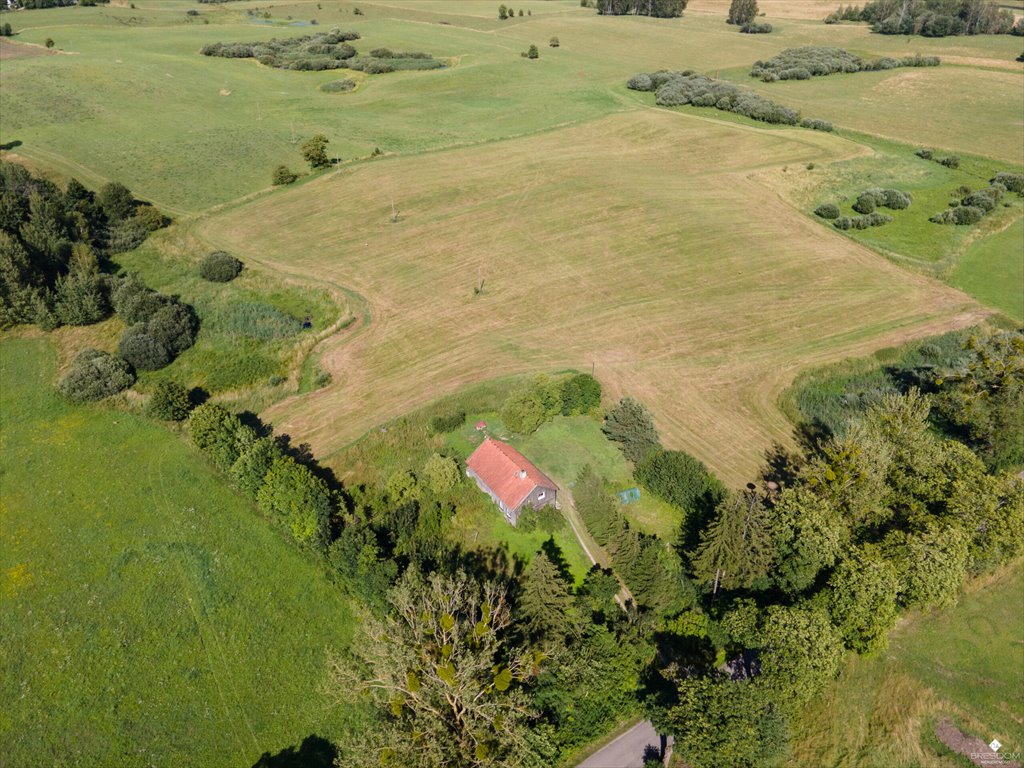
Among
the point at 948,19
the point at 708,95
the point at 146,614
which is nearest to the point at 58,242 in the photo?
the point at 146,614

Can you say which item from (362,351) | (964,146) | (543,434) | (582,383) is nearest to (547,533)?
(543,434)

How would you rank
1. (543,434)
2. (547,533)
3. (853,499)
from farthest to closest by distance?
(543,434) → (547,533) → (853,499)

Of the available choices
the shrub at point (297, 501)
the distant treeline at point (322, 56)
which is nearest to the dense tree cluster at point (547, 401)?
the shrub at point (297, 501)

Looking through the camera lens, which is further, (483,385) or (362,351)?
(362,351)

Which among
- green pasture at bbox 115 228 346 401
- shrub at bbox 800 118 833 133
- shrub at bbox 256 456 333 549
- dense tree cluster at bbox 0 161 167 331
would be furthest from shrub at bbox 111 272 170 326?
shrub at bbox 800 118 833 133

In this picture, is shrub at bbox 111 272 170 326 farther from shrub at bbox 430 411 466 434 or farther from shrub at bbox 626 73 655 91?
shrub at bbox 626 73 655 91

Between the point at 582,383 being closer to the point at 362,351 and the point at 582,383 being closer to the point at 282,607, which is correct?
the point at 362,351
